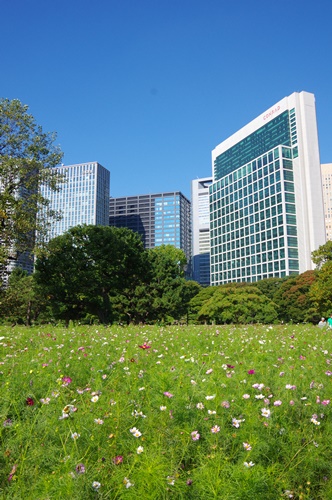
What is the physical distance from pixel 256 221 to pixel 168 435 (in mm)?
120765

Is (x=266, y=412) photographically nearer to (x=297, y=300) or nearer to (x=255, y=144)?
(x=297, y=300)

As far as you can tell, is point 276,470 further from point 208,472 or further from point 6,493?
point 6,493

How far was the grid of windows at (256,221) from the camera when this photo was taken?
107 meters

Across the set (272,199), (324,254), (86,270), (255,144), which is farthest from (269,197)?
(86,270)

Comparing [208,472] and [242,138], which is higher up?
[242,138]

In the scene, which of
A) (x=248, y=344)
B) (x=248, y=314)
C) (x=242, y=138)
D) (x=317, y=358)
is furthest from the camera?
(x=242, y=138)

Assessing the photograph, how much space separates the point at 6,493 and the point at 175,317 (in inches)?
1574

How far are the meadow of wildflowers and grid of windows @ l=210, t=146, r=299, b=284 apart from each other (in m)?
103

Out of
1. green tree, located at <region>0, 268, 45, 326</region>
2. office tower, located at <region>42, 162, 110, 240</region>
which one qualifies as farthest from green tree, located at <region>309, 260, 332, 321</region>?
office tower, located at <region>42, 162, 110, 240</region>

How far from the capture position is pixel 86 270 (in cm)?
3306

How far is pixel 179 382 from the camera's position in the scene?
4.25 metres

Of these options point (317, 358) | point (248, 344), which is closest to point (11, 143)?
point (248, 344)

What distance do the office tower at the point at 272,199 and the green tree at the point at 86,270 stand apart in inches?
3032

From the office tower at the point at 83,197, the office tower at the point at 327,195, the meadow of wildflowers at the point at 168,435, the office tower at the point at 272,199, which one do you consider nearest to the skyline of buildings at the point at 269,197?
the office tower at the point at 272,199
